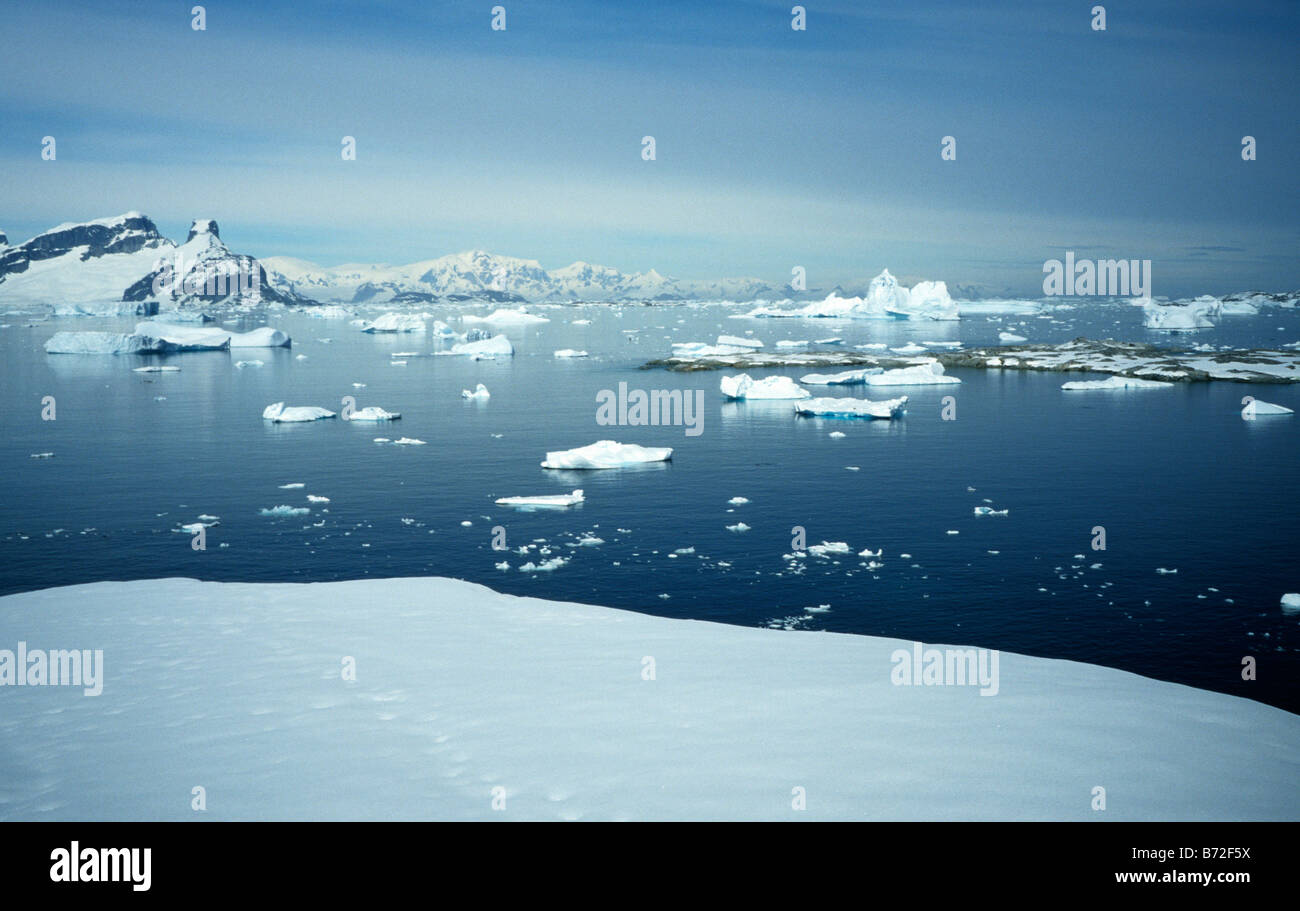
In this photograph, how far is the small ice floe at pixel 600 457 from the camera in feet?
128

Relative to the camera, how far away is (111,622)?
18375mm

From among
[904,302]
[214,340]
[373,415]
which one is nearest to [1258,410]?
[373,415]

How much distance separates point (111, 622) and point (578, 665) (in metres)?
9.10

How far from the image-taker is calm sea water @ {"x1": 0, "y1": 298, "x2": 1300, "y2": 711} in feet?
74.5

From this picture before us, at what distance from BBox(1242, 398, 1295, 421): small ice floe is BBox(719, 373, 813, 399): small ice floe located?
23118 millimetres

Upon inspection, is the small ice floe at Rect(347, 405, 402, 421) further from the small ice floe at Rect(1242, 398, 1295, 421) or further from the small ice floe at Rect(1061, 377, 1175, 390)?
the small ice floe at Rect(1242, 398, 1295, 421)

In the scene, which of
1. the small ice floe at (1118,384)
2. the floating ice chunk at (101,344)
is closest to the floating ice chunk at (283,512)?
the small ice floe at (1118,384)

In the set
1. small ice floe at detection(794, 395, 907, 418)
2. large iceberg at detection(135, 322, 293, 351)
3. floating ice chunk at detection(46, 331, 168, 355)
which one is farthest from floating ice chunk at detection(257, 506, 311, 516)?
large iceberg at detection(135, 322, 293, 351)

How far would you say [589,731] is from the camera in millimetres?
12836

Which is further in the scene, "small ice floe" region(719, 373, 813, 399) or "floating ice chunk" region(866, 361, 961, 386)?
"floating ice chunk" region(866, 361, 961, 386)

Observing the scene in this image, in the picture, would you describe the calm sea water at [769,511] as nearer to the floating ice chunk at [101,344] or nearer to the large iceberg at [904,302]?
the floating ice chunk at [101,344]

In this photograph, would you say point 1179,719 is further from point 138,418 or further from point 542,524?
point 138,418

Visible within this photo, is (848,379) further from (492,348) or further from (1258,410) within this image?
(492,348)
